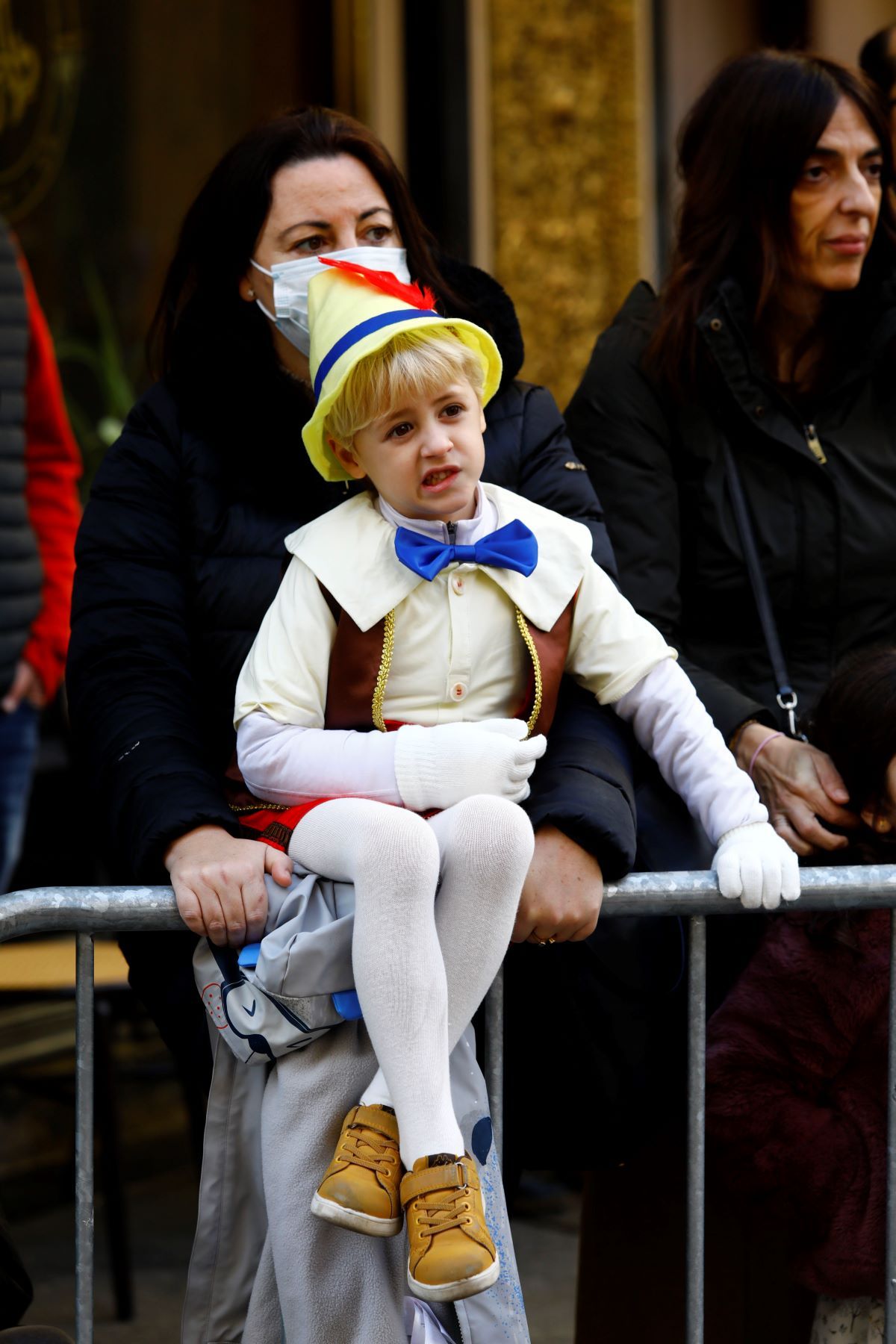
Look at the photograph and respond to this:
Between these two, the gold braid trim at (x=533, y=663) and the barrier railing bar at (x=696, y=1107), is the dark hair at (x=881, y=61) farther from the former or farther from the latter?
the barrier railing bar at (x=696, y=1107)

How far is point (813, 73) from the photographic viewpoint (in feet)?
10.2

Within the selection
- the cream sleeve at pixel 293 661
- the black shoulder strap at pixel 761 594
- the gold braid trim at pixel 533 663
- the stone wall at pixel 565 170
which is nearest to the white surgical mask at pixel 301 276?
the cream sleeve at pixel 293 661

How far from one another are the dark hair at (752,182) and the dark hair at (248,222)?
1.71 ft

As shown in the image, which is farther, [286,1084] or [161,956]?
[161,956]

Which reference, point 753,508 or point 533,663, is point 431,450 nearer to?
point 533,663

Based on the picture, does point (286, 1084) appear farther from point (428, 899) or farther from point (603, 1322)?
point (603, 1322)

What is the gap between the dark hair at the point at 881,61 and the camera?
3562mm

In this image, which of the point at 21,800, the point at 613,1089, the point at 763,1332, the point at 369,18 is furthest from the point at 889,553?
the point at 369,18

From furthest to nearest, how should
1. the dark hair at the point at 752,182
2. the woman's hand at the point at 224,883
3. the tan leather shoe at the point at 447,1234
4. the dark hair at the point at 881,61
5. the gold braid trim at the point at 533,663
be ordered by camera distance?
the dark hair at the point at 881,61 → the dark hair at the point at 752,182 → the gold braid trim at the point at 533,663 → the woman's hand at the point at 224,883 → the tan leather shoe at the point at 447,1234

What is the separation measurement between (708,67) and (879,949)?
5.00 metres

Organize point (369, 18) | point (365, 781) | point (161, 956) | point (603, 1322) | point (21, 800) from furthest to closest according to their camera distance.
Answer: point (369, 18) < point (21, 800) < point (603, 1322) < point (161, 956) < point (365, 781)

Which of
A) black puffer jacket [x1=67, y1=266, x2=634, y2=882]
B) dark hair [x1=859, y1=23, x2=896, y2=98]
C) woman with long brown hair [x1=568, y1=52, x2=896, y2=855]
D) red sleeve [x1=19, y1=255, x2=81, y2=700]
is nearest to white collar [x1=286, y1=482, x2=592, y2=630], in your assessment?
black puffer jacket [x1=67, y1=266, x2=634, y2=882]

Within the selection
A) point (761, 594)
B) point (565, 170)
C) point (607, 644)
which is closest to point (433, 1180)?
point (607, 644)

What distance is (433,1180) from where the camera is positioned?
2102mm
